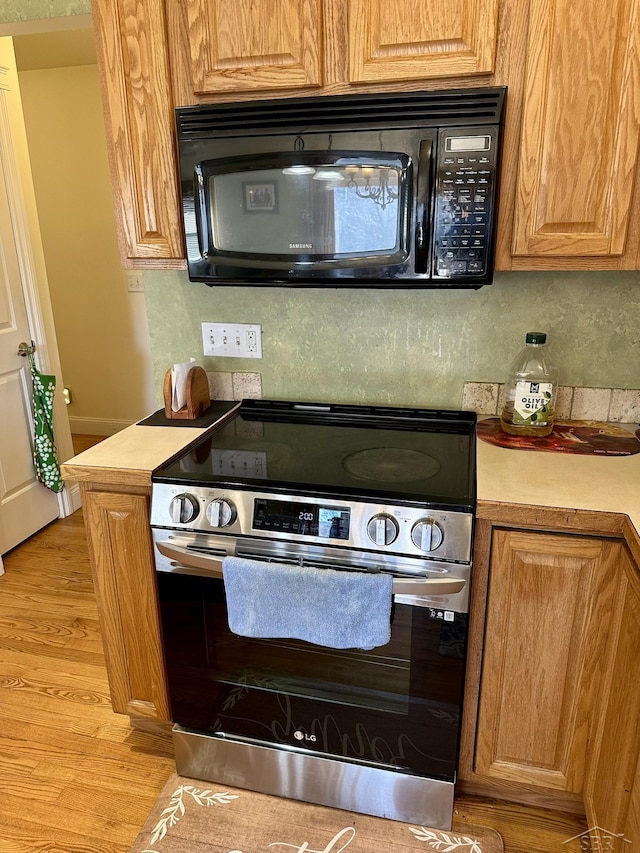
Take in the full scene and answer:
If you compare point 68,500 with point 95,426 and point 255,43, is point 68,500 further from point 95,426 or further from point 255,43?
point 255,43

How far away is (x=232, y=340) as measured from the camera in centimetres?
199

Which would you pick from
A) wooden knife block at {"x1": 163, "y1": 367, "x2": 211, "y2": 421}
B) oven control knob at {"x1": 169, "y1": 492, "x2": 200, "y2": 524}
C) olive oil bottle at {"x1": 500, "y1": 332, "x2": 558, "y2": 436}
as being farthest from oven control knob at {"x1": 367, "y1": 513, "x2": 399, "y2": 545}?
wooden knife block at {"x1": 163, "y1": 367, "x2": 211, "y2": 421}

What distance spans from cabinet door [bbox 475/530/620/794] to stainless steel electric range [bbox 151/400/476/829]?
103 mm

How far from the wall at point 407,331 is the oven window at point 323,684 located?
77cm

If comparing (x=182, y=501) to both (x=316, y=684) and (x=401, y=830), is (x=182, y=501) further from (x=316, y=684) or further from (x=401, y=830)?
(x=401, y=830)

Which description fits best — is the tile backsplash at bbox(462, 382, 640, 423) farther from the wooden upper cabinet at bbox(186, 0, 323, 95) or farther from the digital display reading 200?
the wooden upper cabinet at bbox(186, 0, 323, 95)

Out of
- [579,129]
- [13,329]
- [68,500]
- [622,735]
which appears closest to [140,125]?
[579,129]

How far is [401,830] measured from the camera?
1.54m

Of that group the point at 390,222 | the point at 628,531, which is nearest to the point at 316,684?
the point at 628,531

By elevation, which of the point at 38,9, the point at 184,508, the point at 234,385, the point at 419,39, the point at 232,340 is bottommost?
the point at 184,508

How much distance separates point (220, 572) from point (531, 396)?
0.95m

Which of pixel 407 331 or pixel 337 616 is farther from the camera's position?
pixel 407 331

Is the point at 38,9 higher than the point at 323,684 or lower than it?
higher

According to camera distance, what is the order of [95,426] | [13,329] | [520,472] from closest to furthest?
1. [520,472]
2. [13,329]
3. [95,426]
